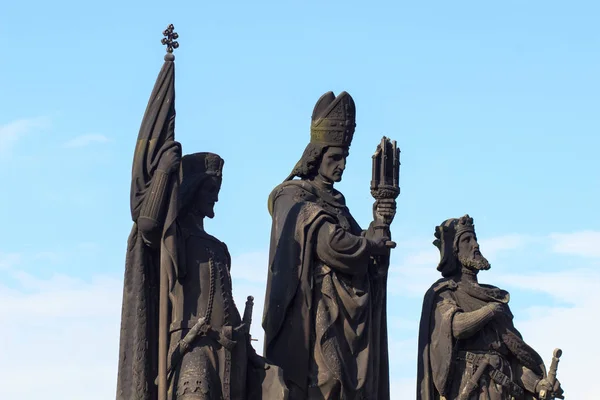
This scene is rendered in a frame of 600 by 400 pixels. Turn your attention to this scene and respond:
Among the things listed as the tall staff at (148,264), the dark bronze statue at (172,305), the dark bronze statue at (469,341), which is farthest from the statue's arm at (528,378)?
the tall staff at (148,264)

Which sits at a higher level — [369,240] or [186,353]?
[369,240]

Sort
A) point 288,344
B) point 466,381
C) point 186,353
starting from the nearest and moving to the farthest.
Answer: point 186,353 < point 288,344 < point 466,381

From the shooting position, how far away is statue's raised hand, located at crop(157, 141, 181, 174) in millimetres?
26672

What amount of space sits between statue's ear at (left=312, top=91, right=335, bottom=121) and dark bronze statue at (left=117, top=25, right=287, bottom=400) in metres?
2.61

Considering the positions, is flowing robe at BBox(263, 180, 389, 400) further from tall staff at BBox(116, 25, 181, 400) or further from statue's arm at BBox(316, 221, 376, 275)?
tall staff at BBox(116, 25, 181, 400)

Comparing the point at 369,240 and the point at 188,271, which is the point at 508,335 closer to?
the point at 369,240

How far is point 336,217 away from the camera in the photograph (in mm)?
28797

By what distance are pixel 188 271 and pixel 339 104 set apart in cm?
343

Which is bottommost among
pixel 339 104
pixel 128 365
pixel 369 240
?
pixel 128 365

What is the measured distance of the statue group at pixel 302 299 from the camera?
26547mm

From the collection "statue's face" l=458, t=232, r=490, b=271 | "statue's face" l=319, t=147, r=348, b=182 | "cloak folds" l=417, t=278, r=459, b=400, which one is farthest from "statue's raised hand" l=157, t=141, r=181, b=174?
"statue's face" l=458, t=232, r=490, b=271

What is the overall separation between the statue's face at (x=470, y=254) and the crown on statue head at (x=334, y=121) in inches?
104

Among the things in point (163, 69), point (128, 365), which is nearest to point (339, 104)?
point (163, 69)

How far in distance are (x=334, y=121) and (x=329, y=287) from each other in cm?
212
